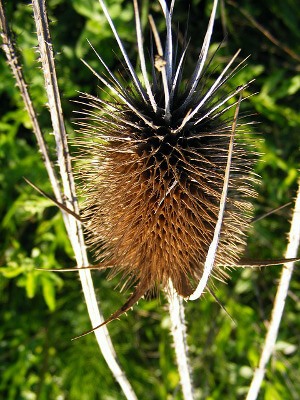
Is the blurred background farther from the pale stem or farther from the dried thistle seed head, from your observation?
the dried thistle seed head

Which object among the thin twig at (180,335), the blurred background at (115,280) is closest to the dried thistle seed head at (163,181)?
the thin twig at (180,335)

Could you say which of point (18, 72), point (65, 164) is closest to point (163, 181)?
point (65, 164)

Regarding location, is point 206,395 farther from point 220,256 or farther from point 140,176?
point 140,176

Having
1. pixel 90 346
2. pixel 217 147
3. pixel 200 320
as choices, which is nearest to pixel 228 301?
pixel 200 320

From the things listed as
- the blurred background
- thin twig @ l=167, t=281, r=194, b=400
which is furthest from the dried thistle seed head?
the blurred background

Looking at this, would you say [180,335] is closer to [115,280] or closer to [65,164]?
[65,164]

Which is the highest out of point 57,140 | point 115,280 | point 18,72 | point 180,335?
point 18,72

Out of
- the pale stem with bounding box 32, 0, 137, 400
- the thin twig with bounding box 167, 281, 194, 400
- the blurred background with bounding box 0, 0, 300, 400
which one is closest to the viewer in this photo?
the pale stem with bounding box 32, 0, 137, 400

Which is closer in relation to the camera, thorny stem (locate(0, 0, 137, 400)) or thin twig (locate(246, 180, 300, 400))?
thorny stem (locate(0, 0, 137, 400))
